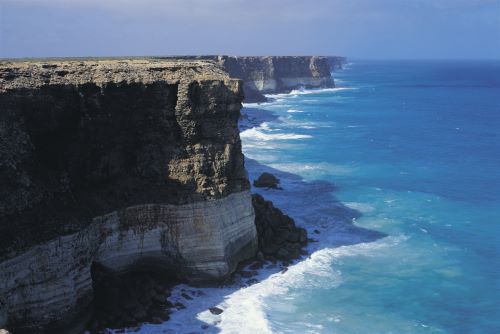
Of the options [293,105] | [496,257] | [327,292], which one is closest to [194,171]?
[327,292]

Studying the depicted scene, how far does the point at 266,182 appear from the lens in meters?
51.8

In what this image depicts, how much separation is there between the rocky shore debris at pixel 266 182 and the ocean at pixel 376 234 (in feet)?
3.71

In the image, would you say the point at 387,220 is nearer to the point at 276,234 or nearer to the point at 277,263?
the point at 276,234

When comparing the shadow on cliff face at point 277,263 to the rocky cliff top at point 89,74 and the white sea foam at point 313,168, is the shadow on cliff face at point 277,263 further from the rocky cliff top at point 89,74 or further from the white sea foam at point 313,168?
the rocky cliff top at point 89,74

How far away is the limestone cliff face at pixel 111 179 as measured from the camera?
79.8 feet

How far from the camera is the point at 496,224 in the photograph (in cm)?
4462

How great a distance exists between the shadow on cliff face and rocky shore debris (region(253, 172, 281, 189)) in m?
0.69

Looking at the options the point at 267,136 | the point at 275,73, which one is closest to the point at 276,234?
the point at 267,136

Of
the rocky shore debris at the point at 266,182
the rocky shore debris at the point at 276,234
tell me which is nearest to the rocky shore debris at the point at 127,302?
the rocky shore debris at the point at 276,234

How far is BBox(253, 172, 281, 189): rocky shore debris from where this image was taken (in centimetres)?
5184

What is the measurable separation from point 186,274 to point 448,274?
17.6 metres

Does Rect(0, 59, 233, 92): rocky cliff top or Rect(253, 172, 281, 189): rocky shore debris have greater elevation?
Rect(0, 59, 233, 92): rocky cliff top

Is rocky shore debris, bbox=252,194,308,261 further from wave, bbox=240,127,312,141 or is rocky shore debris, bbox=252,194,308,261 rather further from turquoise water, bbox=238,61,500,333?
wave, bbox=240,127,312,141

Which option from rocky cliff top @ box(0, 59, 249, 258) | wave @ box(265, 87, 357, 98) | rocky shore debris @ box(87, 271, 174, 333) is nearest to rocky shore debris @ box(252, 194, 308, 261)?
rocky cliff top @ box(0, 59, 249, 258)
